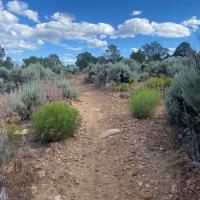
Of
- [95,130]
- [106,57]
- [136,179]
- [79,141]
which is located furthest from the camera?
[106,57]

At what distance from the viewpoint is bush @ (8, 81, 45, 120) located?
7.26 m

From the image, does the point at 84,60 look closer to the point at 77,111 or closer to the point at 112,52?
the point at 112,52

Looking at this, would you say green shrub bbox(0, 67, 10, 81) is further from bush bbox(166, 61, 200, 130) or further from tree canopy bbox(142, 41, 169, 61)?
tree canopy bbox(142, 41, 169, 61)

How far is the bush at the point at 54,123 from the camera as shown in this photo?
5.47 metres

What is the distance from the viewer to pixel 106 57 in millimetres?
29500

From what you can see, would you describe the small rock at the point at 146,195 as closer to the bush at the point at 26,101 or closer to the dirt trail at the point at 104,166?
the dirt trail at the point at 104,166

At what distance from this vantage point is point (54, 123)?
548 centimetres

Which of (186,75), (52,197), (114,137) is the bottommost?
(52,197)

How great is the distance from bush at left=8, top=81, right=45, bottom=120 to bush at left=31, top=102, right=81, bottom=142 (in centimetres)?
163

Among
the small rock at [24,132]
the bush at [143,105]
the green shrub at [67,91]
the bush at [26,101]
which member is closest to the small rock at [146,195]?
the bush at [143,105]

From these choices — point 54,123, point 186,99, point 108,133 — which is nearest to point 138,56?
point 108,133

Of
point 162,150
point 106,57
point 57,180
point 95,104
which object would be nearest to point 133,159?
point 162,150

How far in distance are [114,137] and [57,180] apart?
1704 mm

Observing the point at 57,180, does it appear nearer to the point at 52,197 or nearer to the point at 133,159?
the point at 52,197
